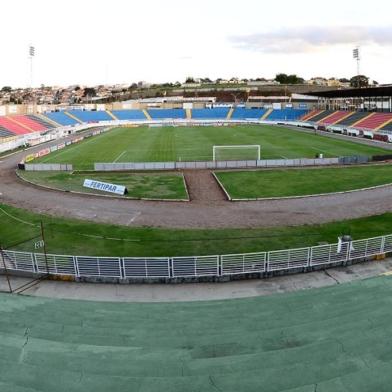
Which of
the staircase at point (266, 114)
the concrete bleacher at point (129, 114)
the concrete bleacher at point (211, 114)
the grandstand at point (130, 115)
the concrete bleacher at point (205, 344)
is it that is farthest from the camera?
the concrete bleacher at point (129, 114)

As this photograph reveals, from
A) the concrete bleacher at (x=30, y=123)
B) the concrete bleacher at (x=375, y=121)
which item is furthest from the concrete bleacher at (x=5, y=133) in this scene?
the concrete bleacher at (x=375, y=121)

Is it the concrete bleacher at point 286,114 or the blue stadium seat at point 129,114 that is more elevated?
the blue stadium seat at point 129,114

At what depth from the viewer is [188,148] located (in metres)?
64.2

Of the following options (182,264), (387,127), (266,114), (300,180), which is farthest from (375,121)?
(182,264)

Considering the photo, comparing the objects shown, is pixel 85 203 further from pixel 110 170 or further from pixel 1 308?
pixel 1 308

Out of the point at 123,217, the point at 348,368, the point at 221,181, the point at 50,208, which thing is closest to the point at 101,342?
the point at 348,368

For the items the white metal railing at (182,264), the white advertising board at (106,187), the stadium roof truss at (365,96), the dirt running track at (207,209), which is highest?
the stadium roof truss at (365,96)

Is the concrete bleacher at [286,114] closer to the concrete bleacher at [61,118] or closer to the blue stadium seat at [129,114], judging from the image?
the blue stadium seat at [129,114]

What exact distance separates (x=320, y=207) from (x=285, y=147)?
34.6m

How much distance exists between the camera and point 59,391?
8.90 metres

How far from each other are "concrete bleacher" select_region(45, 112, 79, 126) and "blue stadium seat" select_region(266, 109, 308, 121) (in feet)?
175

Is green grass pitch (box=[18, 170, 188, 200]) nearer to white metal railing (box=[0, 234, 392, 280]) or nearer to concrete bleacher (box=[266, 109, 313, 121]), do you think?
white metal railing (box=[0, 234, 392, 280])

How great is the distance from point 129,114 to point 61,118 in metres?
25.6

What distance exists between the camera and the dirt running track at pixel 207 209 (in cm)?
2762
